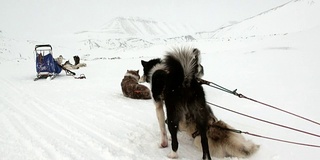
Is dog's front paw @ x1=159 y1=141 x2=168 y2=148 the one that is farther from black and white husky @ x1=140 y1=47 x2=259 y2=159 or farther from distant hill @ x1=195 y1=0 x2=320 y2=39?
distant hill @ x1=195 y1=0 x2=320 y2=39

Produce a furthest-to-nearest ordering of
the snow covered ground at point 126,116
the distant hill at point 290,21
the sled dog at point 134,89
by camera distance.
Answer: the distant hill at point 290,21
the sled dog at point 134,89
the snow covered ground at point 126,116

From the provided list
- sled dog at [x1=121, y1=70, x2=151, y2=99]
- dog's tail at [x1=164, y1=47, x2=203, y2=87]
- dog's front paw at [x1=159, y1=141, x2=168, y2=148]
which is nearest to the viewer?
dog's tail at [x1=164, y1=47, x2=203, y2=87]

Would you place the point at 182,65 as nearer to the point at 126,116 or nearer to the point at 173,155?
the point at 173,155

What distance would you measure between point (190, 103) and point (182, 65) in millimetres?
432

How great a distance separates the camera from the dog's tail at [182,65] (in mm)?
2781

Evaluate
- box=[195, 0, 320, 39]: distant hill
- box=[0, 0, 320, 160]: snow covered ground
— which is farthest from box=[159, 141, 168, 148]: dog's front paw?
box=[195, 0, 320, 39]: distant hill

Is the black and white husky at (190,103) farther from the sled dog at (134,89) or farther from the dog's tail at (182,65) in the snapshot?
the sled dog at (134,89)

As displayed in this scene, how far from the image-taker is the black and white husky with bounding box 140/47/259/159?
281cm

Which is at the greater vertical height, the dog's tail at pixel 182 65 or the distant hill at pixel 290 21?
the distant hill at pixel 290 21

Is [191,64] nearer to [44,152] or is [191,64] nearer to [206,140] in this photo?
[206,140]

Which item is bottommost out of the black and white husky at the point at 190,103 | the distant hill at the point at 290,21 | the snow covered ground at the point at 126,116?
the snow covered ground at the point at 126,116

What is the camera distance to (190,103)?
2.88 metres

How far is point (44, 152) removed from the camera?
3.14 m

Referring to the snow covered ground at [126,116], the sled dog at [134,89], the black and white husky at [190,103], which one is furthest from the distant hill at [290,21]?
the black and white husky at [190,103]
